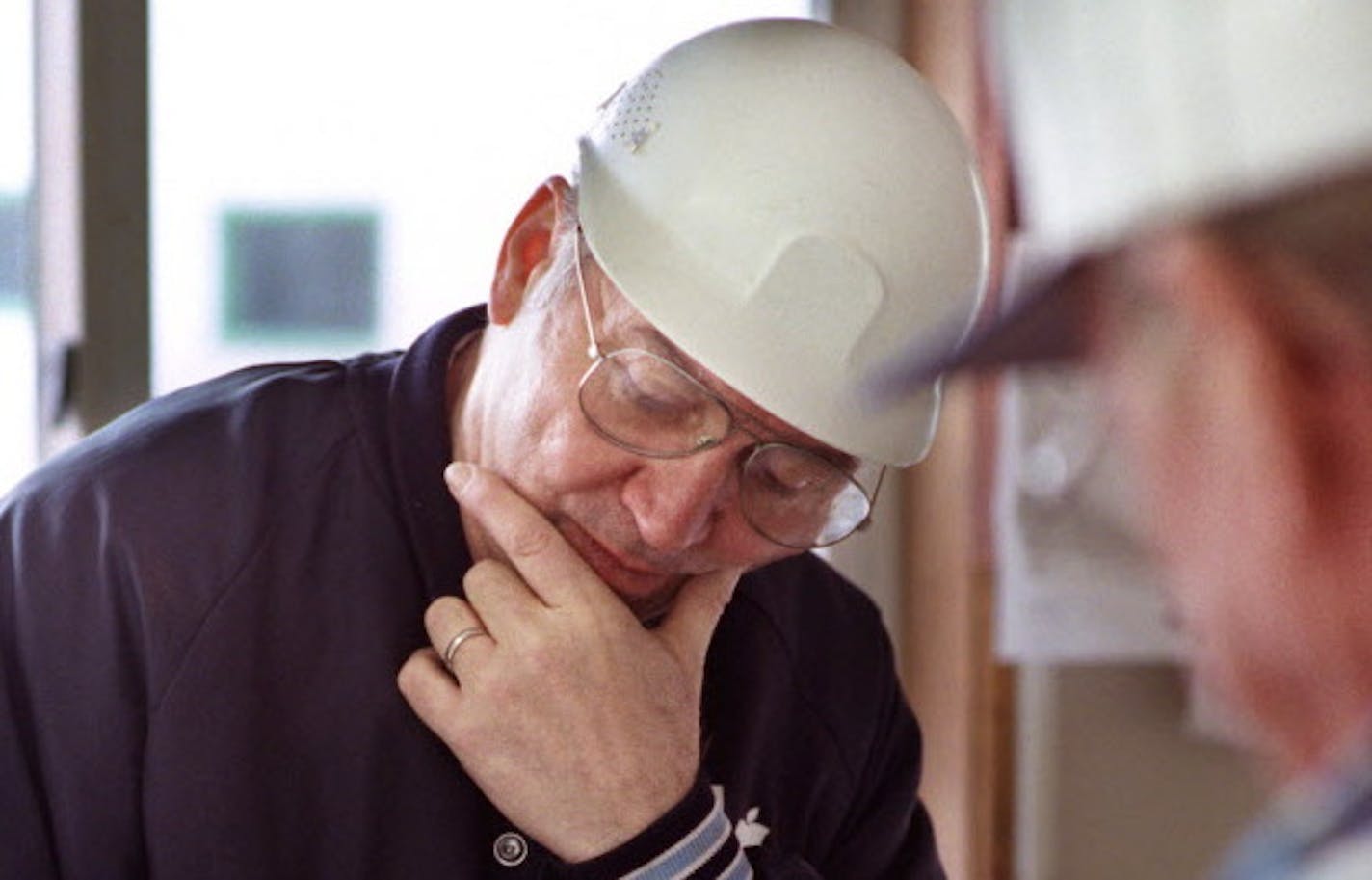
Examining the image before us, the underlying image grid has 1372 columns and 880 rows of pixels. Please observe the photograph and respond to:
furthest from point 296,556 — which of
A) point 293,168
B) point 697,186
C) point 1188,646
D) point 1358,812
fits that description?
point 293,168

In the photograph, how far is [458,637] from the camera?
1810mm

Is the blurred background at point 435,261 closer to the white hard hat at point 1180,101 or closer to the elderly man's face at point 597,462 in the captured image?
the elderly man's face at point 597,462

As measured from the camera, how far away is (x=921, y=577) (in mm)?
3436

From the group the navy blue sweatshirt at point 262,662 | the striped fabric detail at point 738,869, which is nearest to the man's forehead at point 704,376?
the navy blue sweatshirt at point 262,662

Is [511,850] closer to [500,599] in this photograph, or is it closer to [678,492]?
[500,599]

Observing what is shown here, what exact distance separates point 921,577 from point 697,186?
180 cm

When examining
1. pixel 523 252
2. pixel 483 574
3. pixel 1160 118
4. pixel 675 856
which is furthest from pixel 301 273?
pixel 1160 118

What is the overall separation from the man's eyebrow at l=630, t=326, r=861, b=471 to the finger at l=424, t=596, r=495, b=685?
30 centimetres

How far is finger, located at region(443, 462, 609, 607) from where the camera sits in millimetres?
1818

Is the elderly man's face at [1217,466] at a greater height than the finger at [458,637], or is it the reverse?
the elderly man's face at [1217,466]

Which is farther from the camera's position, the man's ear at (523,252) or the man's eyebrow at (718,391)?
the man's ear at (523,252)

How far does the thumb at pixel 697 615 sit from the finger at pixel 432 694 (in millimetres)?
221

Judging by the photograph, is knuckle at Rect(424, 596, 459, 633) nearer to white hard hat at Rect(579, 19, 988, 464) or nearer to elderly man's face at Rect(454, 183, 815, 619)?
elderly man's face at Rect(454, 183, 815, 619)

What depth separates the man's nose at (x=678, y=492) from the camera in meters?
1.77
